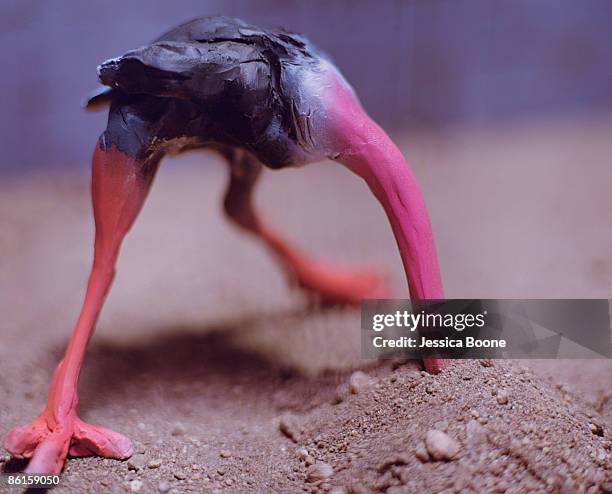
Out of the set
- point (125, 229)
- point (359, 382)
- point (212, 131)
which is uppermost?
point (212, 131)

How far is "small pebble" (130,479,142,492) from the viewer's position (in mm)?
1003

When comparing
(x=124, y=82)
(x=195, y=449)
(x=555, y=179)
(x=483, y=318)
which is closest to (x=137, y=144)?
(x=124, y=82)

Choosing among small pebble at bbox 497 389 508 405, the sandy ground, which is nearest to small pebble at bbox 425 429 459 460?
the sandy ground

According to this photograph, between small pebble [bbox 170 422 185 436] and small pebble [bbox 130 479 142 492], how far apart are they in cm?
15

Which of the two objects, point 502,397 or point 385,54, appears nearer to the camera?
point 502,397

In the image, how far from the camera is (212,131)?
1164 mm

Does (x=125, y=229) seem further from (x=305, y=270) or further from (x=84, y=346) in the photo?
(x=305, y=270)

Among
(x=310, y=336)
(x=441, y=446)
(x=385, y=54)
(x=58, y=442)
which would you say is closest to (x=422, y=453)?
(x=441, y=446)

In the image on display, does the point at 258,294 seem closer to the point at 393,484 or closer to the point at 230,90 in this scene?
the point at 230,90

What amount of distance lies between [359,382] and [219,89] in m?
0.53

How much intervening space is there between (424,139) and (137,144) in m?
1.91

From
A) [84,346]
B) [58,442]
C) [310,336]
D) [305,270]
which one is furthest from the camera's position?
[305,270]

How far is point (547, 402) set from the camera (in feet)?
3.41

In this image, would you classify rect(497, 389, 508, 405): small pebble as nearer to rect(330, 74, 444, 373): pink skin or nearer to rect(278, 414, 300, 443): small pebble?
rect(330, 74, 444, 373): pink skin
